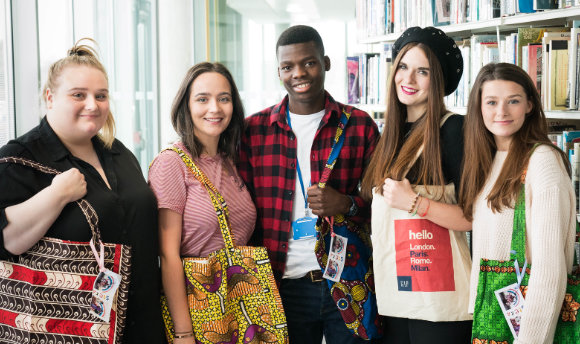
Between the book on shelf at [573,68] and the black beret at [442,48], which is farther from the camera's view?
the book on shelf at [573,68]

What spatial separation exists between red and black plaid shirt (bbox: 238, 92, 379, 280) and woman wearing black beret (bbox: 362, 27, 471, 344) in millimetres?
176

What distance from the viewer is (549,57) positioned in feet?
8.45

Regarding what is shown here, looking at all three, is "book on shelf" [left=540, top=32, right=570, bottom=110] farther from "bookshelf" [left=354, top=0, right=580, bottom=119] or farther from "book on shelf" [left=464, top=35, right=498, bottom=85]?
"book on shelf" [left=464, top=35, right=498, bottom=85]

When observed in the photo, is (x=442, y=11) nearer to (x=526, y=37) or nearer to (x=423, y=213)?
(x=526, y=37)

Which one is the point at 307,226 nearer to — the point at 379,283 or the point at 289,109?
the point at 379,283

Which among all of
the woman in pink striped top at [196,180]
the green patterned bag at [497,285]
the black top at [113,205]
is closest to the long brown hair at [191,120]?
the woman in pink striped top at [196,180]

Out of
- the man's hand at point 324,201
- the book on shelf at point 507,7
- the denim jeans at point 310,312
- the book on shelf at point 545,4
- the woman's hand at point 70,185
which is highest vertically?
the book on shelf at point 507,7

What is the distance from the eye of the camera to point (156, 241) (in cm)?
193

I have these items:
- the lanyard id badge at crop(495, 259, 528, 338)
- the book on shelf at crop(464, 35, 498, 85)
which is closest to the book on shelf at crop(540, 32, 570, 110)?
the book on shelf at crop(464, 35, 498, 85)

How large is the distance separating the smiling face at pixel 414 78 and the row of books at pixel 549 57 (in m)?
0.79

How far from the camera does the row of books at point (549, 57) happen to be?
2.48 metres

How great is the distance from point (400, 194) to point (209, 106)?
74 centimetres

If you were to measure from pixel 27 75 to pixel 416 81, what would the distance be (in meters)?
1.64

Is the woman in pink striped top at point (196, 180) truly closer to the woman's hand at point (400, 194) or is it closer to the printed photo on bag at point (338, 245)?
the printed photo on bag at point (338, 245)
